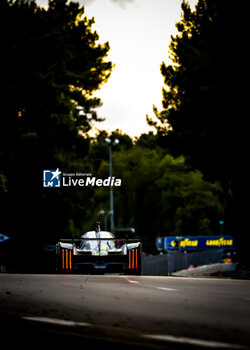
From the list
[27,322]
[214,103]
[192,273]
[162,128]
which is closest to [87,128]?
[162,128]

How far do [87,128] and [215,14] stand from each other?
14679 millimetres

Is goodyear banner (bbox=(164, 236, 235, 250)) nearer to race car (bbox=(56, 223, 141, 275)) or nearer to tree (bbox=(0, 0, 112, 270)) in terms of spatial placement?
tree (bbox=(0, 0, 112, 270))

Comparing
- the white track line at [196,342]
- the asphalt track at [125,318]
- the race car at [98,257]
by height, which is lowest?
the white track line at [196,342]

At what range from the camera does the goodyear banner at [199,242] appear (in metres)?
43.1

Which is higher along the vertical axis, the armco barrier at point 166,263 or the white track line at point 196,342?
the armco barrier at point 166,263

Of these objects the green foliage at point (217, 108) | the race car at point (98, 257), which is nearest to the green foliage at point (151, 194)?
the green foliage at point (217, 108)

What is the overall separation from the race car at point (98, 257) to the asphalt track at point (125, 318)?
27.4ft

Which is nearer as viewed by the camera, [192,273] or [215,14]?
[215,14]

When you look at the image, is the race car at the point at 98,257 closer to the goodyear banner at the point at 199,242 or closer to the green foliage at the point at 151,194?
the goodyear banner at the point at 199,242

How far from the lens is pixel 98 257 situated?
22359 mm

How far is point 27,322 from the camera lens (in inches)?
332

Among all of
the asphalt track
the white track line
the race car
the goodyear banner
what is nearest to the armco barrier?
the goodyear banner

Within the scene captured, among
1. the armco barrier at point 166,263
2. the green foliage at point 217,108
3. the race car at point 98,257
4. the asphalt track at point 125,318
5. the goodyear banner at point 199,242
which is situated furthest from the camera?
the goodyear banner at point 199,242

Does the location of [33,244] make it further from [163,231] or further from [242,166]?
[163,231]
